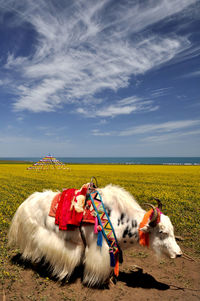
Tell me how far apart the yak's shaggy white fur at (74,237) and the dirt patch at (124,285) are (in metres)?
0.22

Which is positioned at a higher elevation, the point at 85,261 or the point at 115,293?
the point at 85,261

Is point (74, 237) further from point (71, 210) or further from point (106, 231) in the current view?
point (106, 231)

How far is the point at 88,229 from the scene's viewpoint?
3441mm

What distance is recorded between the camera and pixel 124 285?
3541 mm

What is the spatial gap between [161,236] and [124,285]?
1.22m

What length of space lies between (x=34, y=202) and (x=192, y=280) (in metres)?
3.55

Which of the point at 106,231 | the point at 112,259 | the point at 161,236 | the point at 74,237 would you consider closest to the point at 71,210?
the point at 74,237

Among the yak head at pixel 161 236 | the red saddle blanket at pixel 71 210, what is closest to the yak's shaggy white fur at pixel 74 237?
the yak head at pixel 161 236

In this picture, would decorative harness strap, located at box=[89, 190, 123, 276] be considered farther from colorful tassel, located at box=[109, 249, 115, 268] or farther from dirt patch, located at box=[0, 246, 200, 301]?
dirt patch, located at box=[0, 246, 200, 301]

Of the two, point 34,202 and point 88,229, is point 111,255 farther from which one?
point 34,202

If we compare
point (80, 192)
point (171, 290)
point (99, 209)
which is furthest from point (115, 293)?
point (80, 192)

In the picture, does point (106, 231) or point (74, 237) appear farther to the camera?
point (74, 237)

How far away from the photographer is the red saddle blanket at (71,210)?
135 inches

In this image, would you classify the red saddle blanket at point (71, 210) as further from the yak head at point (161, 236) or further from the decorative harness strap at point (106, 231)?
the yak head at point (161, 236)
